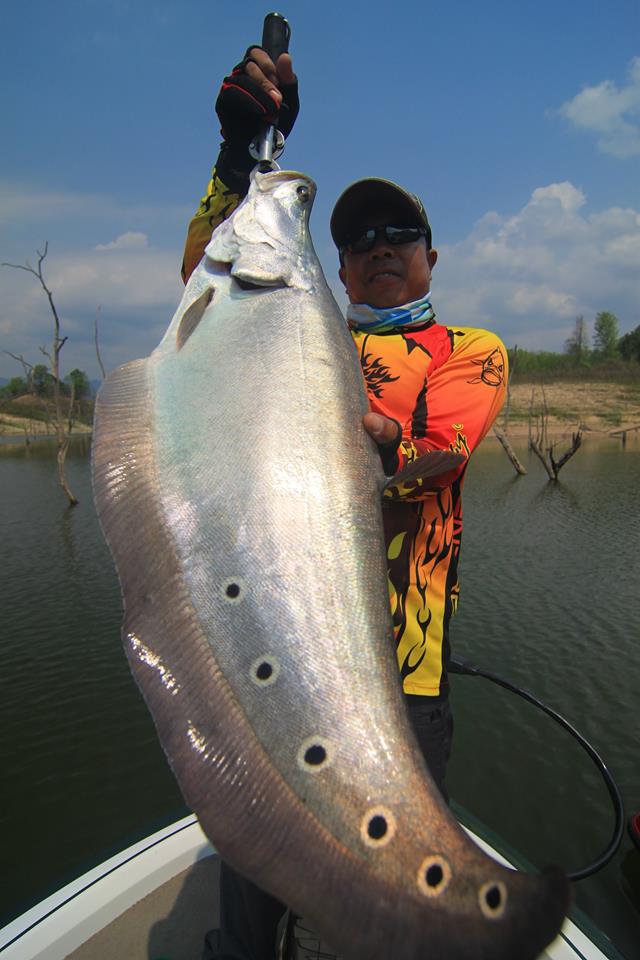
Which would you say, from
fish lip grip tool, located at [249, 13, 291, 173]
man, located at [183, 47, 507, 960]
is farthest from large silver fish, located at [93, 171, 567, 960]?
fish lip grip tool, located at [249, 13, 291, 173]

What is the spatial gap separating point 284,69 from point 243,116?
27 cm

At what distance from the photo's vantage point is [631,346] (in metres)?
69.7

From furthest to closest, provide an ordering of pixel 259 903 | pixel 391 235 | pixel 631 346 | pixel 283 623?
pixel 631 346, pixel 391 235, pixel 259 903, pixel 283 623

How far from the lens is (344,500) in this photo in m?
1.61

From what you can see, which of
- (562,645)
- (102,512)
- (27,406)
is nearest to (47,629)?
(562,645)

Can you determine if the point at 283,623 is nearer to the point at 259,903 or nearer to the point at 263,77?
the point at 259,903

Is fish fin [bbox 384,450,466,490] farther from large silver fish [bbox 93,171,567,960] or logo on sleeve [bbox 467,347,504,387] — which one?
logo on sleeve [bbox 467,347,504,387]

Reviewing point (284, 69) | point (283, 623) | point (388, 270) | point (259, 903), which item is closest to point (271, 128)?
point (284, 69)

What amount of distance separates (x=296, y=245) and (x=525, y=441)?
5181 centimetres

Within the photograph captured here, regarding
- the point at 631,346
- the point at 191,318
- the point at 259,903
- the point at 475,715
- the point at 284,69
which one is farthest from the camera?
the point at 631,346

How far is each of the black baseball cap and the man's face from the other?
4 cm

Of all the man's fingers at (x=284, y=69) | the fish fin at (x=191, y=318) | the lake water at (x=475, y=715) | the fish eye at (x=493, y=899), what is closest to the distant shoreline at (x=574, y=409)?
the lake water at (x=475, y=715)

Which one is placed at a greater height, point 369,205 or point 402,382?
point 369,205

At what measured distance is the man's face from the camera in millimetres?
2561
